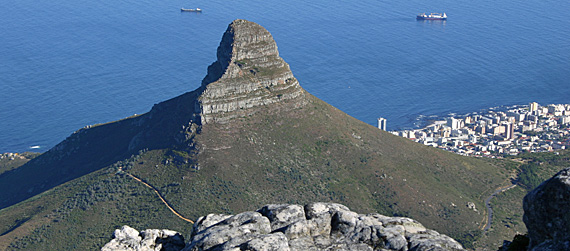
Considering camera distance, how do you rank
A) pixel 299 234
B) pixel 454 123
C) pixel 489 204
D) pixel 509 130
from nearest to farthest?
pixel 299 234 < pixel 489 204 < pixel 509 130 < pixel 454 123

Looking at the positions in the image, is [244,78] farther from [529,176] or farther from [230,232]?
[230,232]

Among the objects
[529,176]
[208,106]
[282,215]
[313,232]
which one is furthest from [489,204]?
[313,232]

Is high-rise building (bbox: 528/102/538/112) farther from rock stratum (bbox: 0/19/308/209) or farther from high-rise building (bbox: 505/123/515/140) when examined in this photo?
rock stratum (bbox: 0/19/308/209)

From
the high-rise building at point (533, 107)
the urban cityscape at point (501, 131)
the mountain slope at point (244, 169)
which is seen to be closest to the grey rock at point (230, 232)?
the mountain slope at point (244, 169)

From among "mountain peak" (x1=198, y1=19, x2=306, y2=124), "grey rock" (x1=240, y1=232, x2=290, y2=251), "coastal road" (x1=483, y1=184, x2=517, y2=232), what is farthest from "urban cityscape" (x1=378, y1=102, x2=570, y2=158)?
"grey rock" (x1=240, y1=232, x2=290, y2=251)

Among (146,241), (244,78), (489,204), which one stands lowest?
(489,204)

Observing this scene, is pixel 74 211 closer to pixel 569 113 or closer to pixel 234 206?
pixel 234 206
